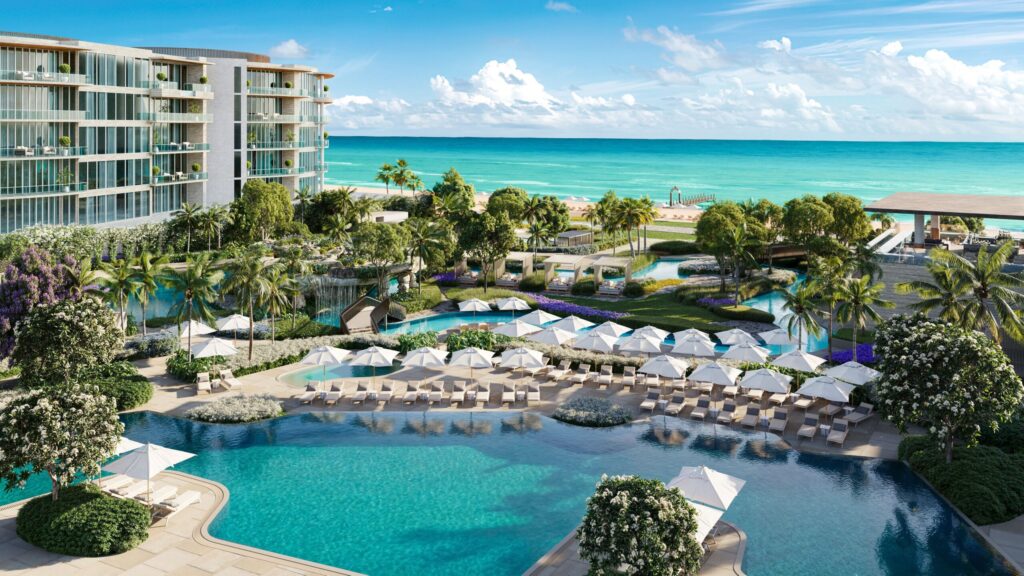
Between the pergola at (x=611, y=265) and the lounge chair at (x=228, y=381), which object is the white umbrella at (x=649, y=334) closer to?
the lounge chair at (x=228, y=381)

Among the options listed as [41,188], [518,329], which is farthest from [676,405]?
[41,188]

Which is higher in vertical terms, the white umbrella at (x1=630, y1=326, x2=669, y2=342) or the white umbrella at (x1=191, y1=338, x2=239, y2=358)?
the white umbrella at (x1=630, y1=326, x2=669, y2=342)

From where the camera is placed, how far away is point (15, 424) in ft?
76.1

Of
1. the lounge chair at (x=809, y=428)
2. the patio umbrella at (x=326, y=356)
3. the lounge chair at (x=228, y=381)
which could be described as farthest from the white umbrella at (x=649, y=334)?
the lounge chair at (x=228, y=381)

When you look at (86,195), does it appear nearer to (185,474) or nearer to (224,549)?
(185,474)

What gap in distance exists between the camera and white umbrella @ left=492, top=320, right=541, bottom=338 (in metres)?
41.6

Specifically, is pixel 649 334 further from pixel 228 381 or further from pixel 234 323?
pixel 234 323

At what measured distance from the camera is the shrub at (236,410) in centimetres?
3378

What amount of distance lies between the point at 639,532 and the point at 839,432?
14.9 m

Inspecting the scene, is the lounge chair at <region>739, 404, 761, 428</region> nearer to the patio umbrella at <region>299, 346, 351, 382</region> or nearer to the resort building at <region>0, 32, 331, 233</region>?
the patio umbrella at <region>299, 346, 351, 382</region>

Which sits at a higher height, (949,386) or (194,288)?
(194,288)

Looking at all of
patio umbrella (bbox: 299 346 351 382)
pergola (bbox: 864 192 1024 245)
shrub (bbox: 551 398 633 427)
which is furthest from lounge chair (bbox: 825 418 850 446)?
patio umbrella (bbox: 299 346 351 382)

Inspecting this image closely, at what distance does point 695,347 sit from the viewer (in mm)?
39000

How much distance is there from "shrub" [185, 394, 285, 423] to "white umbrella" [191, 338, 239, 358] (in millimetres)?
3160
